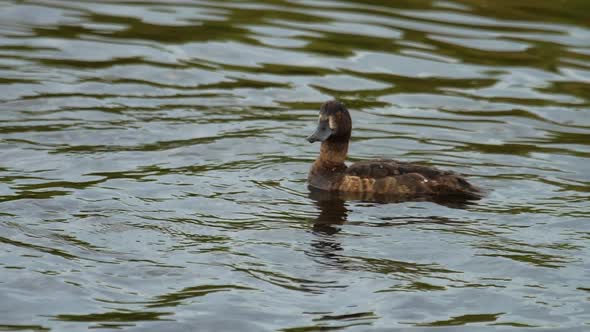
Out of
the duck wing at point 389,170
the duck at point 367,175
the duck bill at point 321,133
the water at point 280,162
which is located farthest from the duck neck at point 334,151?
the duck wing at point 389,170

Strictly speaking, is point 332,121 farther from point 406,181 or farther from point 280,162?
point 406,181

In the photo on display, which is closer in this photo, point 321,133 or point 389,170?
point 389,170

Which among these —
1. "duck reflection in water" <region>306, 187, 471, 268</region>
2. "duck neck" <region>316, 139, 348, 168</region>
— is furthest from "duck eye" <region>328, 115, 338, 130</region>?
"duck reflection in water" <region>306, 187, 471, 268</region>

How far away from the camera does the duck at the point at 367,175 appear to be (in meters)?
12.8

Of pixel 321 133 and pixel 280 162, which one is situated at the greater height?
pixel 321 133

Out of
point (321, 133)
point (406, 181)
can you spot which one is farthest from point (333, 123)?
point (406, 181)

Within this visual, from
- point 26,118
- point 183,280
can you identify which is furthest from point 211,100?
point 183,280

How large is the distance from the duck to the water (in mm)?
329

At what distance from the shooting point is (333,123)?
13508 mm

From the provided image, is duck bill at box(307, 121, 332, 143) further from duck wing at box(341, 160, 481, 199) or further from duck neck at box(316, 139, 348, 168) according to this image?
duck wing at box(341, 160, 481, 199)

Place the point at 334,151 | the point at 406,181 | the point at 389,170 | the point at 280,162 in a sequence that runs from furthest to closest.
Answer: the point at 280,162
the point at 334,151
the point at 389,170
the point at 406,181

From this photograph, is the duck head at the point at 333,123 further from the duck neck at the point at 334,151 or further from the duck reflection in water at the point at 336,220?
the duck reflection in water at the point at 336,220

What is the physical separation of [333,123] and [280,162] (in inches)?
34.7

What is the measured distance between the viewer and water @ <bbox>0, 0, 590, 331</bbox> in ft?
31.5
